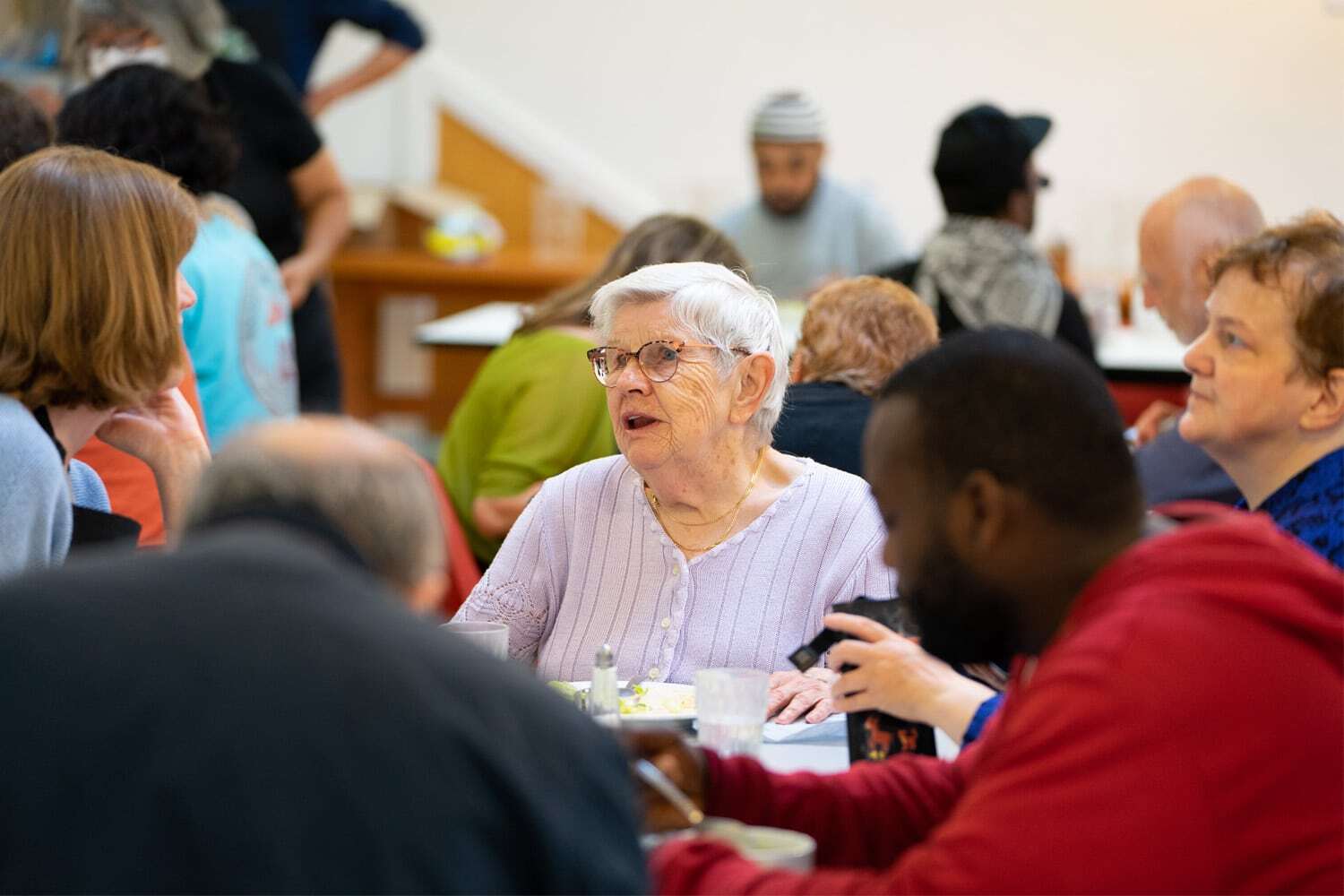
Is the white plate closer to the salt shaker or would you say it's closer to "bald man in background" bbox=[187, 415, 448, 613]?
the salt shaker

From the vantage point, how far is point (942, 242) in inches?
180

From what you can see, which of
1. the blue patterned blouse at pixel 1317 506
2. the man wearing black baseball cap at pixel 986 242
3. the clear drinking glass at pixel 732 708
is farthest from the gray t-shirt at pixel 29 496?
the man wearing black baseball cap at pixel 986 242

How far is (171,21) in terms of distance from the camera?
409 cm

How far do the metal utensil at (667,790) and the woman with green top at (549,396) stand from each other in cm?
218

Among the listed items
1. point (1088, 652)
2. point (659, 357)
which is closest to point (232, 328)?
point (659, 357)

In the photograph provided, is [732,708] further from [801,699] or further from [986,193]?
[986,193]

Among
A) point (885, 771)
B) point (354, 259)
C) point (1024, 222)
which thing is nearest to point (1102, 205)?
point (1024, 222)

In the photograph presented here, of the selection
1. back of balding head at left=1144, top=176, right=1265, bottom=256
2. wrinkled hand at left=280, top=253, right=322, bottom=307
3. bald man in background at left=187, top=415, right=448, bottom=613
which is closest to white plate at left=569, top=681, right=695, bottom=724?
bald man in background at left=187, top=415, right=448, bottom=613

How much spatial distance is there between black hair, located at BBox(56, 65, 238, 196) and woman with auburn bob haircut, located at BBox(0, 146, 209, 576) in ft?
3.55

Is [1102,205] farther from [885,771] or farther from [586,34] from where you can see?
[885,771]

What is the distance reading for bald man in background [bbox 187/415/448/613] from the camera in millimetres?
1231

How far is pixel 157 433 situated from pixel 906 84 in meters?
6.45


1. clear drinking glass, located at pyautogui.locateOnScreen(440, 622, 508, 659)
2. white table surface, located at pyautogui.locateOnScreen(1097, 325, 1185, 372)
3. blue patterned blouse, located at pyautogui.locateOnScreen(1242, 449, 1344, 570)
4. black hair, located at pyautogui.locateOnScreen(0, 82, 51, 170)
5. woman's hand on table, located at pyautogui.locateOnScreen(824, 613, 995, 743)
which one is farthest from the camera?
white table surface, located at pyautogui.locateOnScreen(1097, 325, 1185, 372)

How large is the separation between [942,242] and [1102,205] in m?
3.09
